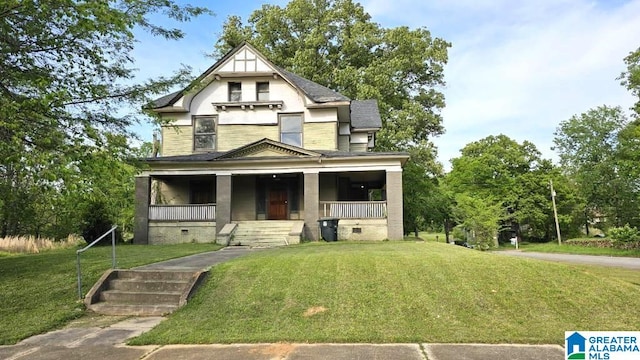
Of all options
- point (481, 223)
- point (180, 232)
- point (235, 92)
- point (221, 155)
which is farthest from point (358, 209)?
point (481, 223)

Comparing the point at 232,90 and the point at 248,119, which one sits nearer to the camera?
the point at 248,119

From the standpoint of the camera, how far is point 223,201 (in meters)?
18.0

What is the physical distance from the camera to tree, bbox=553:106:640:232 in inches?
1741

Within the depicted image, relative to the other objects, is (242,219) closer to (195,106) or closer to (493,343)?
(195,106)

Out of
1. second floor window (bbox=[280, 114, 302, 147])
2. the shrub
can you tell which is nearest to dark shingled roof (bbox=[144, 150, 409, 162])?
second floor window (bbox=[280, 114, 302, 147])

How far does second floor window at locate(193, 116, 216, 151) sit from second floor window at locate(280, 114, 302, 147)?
3.62 metres

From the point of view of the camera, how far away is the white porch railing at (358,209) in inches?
707

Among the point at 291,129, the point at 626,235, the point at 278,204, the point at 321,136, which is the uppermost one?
the point at 291,129

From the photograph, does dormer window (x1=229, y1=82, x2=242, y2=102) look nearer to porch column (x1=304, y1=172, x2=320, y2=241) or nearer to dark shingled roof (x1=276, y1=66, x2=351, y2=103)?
dark shingled roof (x1=276, y1=66, x2=351, y2=103)

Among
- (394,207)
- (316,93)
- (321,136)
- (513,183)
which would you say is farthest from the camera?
(513,183)

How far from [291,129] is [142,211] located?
8.15 m

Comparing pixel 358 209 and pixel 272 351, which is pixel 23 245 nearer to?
pixel 358 209

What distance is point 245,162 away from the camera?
17.9 m

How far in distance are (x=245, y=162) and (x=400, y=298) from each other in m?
12.6
